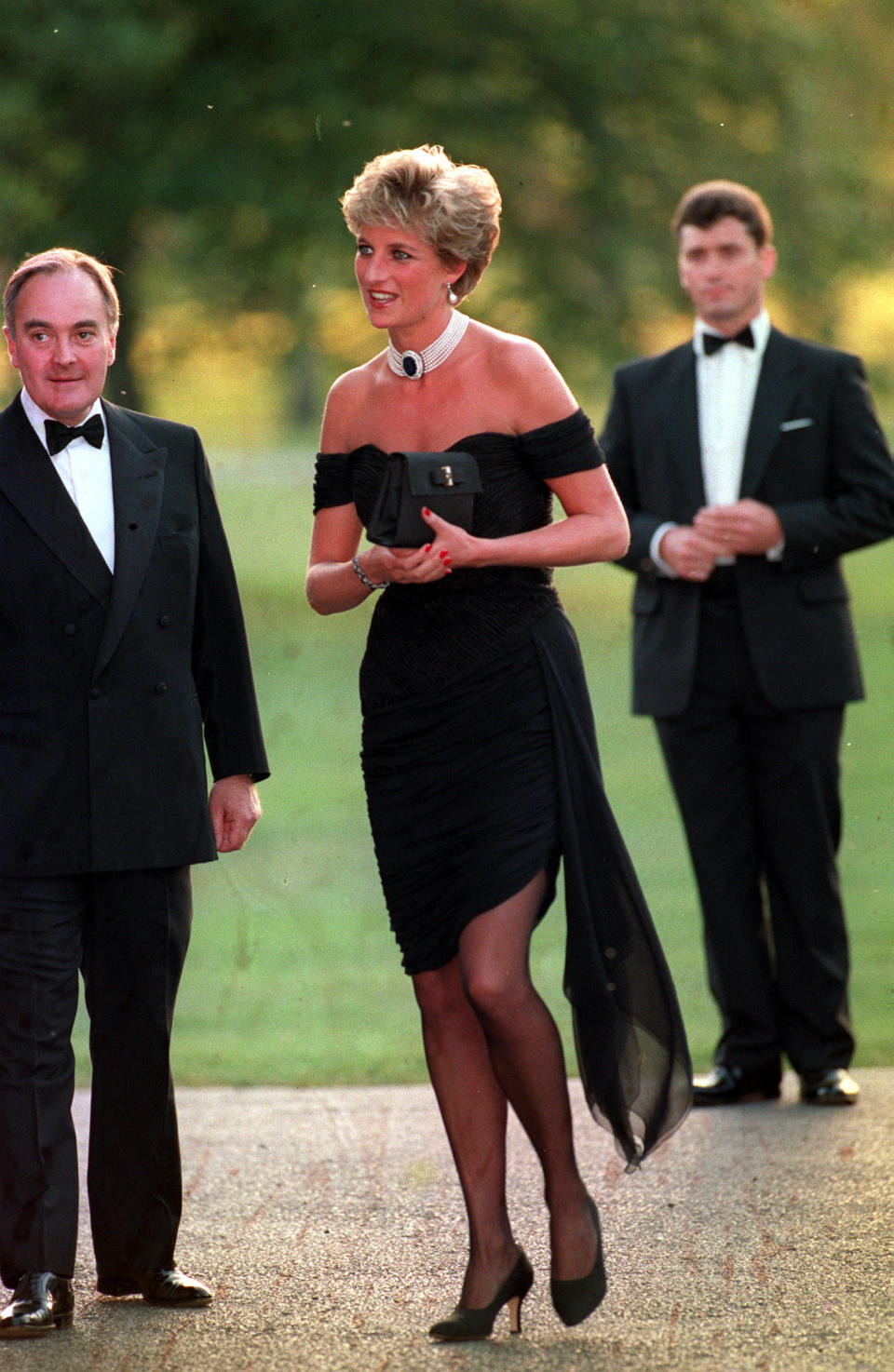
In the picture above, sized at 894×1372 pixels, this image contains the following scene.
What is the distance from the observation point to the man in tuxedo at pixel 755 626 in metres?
5.35

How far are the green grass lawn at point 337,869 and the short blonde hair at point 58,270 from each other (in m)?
2.79

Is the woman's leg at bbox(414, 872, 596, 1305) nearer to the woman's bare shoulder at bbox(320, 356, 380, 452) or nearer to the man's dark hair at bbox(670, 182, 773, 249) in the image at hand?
the woman's bare shoulder at bbox(320, 356, 380, 452)

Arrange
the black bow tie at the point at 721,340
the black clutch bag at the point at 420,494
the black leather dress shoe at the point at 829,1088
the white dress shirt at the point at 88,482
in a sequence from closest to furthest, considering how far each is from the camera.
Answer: the black clutch bag at the point at 420,494, the white dress shirt at the point at 88,482, the black leather dress shoe at the point at 829,1088, the black bow tie at the point at 721,340

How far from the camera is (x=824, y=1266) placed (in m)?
3.98

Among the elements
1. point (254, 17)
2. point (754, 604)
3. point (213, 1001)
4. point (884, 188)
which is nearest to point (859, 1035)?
point (754, 604)

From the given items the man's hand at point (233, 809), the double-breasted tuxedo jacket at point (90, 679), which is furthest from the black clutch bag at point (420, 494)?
the man's hand at point (233, 809)

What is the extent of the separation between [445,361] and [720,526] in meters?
1.74

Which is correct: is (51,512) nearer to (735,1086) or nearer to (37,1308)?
(37,1308)

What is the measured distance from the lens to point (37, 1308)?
3.71m

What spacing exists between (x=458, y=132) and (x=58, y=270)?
11630 millimetres

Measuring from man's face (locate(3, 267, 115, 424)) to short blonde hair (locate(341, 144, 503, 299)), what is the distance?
534 mm

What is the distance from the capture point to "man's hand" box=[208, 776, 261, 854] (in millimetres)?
4094

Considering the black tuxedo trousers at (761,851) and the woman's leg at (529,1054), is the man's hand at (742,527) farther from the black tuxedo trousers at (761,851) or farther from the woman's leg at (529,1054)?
the woman's leg at (529,1054)

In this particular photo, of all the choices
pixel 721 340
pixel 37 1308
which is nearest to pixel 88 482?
pixel 37 1308
